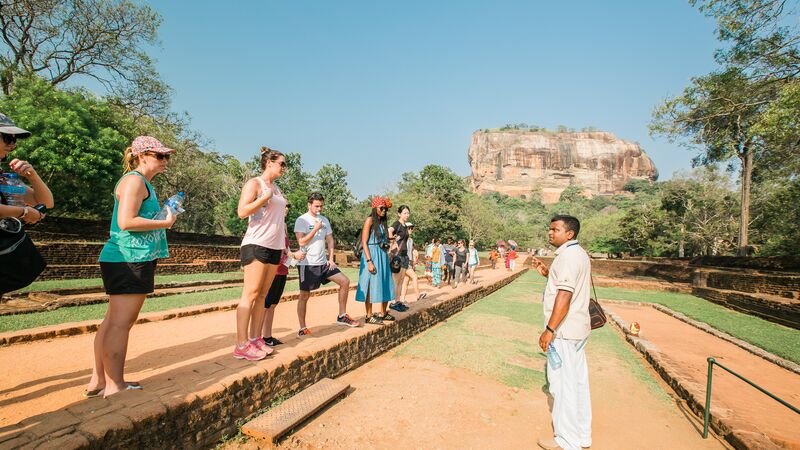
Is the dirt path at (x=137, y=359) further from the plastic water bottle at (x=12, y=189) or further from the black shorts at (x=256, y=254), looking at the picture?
the plastic water bottle at (x=12, y=189)

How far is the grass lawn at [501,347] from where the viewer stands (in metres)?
4.49

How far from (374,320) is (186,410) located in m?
2.70

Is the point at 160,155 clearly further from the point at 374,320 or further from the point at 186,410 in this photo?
the point at 374,320

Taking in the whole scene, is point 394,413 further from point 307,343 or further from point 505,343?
point 505,343

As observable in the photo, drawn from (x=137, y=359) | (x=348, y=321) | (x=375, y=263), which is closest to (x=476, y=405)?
(x=348, y=321)

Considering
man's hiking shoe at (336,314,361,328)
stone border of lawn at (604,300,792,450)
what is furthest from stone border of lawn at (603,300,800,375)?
man's hiking shoe at (336,314,361,328)

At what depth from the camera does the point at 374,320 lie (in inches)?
188

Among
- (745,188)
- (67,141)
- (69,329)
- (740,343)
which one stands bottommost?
(740,343)

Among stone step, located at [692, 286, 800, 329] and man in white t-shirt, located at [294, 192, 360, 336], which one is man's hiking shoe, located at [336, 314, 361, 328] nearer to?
man in white t-shirt, located at [294, 192, 360, 336]

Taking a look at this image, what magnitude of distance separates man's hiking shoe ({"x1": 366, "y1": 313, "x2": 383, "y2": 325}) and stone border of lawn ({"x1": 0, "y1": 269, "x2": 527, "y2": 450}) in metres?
0.77

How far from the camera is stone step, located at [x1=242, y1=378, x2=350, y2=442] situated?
2.57 m

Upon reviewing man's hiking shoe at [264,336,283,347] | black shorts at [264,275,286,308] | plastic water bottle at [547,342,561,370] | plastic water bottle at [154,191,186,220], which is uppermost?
plastic water bottle at [154,191,186,220]

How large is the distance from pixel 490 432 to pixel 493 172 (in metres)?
135

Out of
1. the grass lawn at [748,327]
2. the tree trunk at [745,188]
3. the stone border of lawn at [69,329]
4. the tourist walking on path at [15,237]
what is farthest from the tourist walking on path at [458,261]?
the tree trunk at [745,188]
